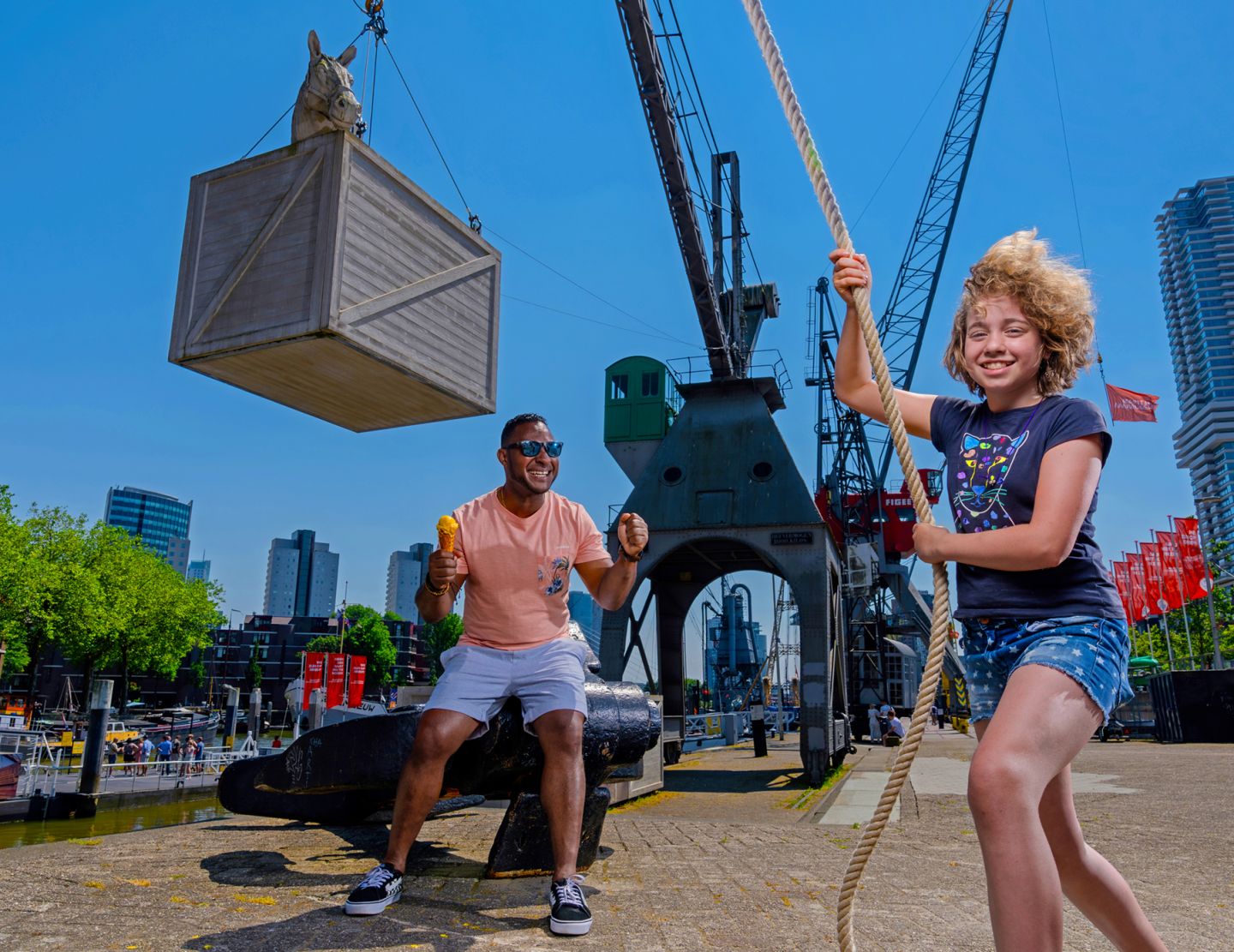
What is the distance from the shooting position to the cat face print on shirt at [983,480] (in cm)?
209

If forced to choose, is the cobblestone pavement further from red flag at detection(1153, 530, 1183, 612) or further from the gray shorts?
red flag at detection(1153, 530, 1183, 612)

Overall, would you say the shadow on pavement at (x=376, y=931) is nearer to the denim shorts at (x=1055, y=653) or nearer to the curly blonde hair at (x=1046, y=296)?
the denim shorts at (x=1055, y=653)

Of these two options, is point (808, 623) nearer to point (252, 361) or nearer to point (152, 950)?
point (252, 361)

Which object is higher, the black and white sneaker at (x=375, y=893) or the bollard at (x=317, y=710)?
the black and white sneaker at (x=375, y=893)

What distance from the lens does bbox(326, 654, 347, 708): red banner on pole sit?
38291 millimetres

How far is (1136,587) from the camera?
4175 centimetres

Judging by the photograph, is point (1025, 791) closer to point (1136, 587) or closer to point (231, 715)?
point (231, 715)

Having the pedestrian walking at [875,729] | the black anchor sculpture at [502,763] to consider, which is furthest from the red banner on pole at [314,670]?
the black anchor sculpture at [502,763]

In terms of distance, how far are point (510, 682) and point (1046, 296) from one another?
2.50 m

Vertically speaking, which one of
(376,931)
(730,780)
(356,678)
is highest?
(376,931)

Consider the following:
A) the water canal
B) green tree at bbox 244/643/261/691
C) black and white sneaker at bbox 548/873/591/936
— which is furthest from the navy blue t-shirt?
green tree at bbox 244/643/261/691

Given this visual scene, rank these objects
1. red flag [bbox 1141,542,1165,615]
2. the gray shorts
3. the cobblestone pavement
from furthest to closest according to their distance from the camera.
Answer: red flag [bbox 1141,542,1165,615] < the gray shorts < the cobblestone pavement

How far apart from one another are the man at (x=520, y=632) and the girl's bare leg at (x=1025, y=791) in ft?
5.52

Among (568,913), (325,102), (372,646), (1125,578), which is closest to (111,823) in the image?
(325,102)
